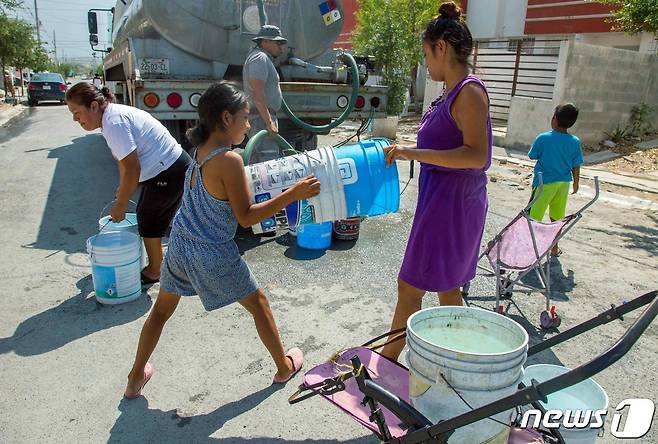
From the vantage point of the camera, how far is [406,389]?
7.51 feet

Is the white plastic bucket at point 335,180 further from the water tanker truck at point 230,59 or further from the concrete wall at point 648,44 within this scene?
the concrete wall at point 648,44

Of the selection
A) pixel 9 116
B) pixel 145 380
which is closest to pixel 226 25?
pixel 145 380

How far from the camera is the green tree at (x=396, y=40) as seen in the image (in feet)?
49.8

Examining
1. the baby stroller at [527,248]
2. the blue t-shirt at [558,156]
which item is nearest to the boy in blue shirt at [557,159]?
the blue t-shirt at [558,156]

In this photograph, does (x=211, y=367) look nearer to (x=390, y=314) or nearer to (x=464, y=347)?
(x=390, y=314)

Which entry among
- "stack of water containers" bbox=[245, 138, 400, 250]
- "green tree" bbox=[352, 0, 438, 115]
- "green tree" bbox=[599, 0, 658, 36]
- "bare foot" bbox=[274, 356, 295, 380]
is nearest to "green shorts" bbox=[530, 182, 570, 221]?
"stack of water containers" bbox=[245, 138, 400, 250]

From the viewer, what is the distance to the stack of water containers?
268 cm

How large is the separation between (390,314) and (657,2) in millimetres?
5857

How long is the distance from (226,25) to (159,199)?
8.94 feet

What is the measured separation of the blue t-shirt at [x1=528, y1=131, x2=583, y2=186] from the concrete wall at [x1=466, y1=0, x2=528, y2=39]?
15297 mm

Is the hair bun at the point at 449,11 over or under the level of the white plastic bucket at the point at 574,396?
over

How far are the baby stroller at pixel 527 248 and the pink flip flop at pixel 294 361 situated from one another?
4.72 ft

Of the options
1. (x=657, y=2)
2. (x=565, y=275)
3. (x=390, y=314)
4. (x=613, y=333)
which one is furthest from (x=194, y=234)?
(x=657, y=2)

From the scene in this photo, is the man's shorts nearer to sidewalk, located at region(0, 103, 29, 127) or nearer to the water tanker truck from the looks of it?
the water tanker truck
